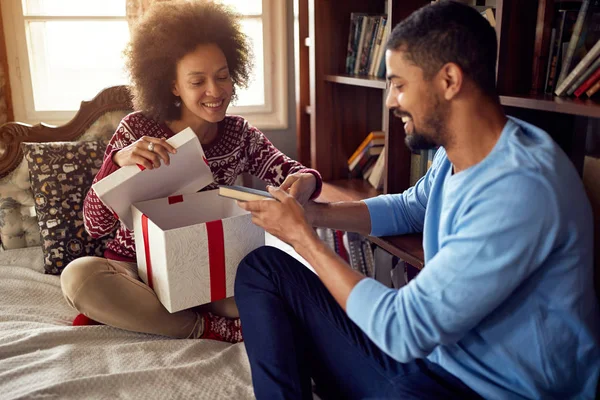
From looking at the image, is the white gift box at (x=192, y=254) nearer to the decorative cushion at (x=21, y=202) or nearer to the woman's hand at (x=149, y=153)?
the woman's hand at (x=149, y=153)

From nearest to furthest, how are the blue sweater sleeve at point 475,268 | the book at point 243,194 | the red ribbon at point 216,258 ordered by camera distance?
1. the blue sweater sleeve at point 475,268
2. the book at point 243,194
3. the red ribbon at point 216,258

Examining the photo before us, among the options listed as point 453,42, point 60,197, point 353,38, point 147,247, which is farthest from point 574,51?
point 60,197

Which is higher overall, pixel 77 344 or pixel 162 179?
pixel 162 179

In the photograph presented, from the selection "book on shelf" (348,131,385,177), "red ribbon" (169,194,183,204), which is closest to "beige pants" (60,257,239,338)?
"red ribbon" (169,194,183,204)

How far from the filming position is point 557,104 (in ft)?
4.09

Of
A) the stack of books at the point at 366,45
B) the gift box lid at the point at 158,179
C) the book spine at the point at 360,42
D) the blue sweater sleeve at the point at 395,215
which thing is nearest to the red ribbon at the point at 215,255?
the gift box lid at the point at 158,179

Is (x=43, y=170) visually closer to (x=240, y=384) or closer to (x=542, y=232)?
(x=240, y=384)

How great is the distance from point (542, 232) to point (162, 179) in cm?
95

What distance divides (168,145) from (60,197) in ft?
2.34

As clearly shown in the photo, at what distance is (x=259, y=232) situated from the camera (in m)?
1.40

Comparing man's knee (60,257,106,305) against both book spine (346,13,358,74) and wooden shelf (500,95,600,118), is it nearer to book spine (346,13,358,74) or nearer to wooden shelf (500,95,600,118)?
wooden shelf (500,95,600,118)

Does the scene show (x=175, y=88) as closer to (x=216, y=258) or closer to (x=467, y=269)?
(x=216, y=258)

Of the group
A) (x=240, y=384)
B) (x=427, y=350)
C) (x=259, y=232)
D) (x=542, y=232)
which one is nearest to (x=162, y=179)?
(x=259, y=232)

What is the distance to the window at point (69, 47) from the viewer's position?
2789 mm
